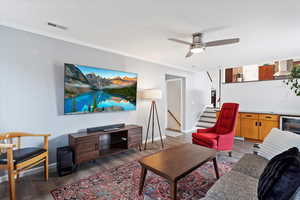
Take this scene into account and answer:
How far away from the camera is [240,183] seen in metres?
1.39

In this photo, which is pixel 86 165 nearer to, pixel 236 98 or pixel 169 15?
pixel 169 15

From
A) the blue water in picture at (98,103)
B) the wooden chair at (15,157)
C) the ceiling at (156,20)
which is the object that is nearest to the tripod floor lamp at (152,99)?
the blue water in picture at (98,103)

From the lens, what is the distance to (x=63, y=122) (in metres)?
2.63

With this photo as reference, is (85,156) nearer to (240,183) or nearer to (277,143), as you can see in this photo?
(240,183)

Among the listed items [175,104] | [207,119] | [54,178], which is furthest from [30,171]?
[207,119]

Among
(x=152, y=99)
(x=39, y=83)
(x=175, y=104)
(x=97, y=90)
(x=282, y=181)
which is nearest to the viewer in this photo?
(x=282, y=181)

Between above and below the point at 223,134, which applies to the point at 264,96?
above

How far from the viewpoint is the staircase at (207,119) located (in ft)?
18.4

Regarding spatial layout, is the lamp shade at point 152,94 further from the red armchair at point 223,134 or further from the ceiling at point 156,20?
the red armchair at point 223,134

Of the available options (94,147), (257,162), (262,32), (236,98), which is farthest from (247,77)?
(94,147)

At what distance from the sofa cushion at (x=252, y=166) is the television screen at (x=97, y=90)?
8.17ft

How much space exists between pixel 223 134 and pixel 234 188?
6.41 ft

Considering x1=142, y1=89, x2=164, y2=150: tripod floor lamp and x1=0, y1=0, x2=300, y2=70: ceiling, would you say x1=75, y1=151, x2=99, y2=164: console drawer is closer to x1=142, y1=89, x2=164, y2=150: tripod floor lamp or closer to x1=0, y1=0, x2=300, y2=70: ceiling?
x1=142, y1=89, x2=164, y2=150: tripod floor lamp


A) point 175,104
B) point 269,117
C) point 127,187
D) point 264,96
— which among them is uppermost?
point 264,96
